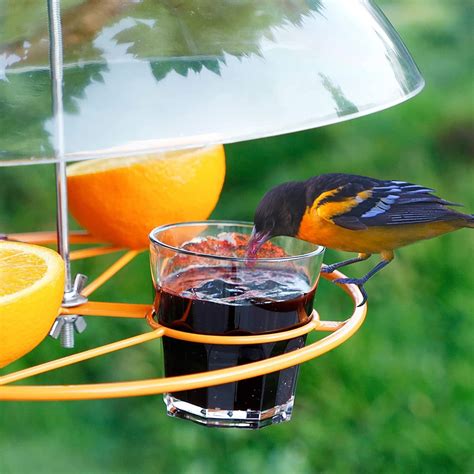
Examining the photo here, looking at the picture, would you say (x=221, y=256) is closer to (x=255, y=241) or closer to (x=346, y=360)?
(x=255, y=241)

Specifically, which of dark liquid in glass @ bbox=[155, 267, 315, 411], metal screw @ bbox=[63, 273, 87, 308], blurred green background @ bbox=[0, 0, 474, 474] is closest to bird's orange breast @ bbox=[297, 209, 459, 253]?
dark liquid in glass @ bbox=[155, 267, 315, 411]

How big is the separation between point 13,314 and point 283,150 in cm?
175

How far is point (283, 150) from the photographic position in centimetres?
257

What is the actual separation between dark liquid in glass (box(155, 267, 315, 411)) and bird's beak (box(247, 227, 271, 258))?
3 centimetres

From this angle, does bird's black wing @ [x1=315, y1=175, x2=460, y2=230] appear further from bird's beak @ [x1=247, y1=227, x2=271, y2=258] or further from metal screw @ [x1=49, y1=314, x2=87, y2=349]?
metal screw @ [x1=49, y1=314, x2=87, y2=349]

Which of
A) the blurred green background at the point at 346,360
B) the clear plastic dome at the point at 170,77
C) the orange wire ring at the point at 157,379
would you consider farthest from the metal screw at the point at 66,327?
the blurred green background at the point at 346,360

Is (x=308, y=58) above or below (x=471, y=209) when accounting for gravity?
above

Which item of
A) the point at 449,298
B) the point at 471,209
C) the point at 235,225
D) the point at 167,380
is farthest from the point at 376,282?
the point at 167,380

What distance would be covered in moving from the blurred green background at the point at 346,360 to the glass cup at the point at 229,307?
41.7 inches

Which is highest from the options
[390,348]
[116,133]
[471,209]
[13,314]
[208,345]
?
[116,133]

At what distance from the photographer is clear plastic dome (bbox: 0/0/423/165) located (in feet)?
2.36

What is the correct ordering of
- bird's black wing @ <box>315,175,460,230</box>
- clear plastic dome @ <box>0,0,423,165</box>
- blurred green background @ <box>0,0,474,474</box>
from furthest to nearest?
blurred green background @ <box>0,0,474,474</box> → bird's black wing @ <box>315,175,460,230</box> → clear plastic dome @ <box>0,0,423,165</box>

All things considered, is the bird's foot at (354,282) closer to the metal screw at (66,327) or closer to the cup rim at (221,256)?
the cup rim at (221,256)

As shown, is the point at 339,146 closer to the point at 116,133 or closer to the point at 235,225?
the point at 235,225
